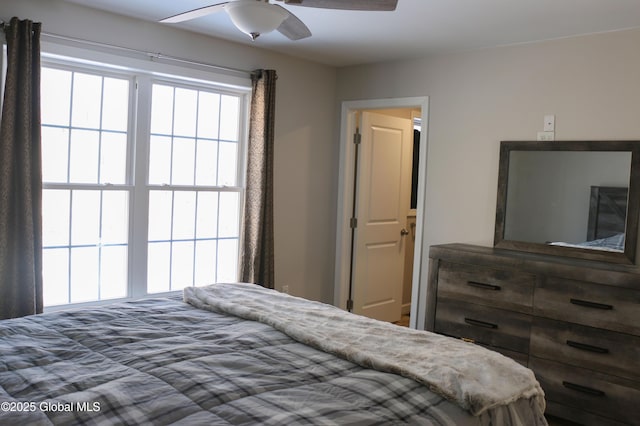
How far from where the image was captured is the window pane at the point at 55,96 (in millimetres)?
3412

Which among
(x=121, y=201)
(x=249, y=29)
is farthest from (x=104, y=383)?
(x=121, y=201)

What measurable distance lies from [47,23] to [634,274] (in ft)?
12.0

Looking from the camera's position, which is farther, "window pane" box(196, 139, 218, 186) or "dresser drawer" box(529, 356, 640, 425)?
"window pane" box(196, 139, 218, 186)

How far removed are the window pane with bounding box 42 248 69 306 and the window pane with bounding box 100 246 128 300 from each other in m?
0.23

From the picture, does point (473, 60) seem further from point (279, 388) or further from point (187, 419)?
point (187, 419)

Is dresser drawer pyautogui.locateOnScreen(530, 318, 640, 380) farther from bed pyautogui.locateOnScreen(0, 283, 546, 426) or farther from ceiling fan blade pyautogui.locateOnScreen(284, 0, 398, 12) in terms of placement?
ceiling fan blade pyautogui.locateOnScreen(284, 0, 398, 12)

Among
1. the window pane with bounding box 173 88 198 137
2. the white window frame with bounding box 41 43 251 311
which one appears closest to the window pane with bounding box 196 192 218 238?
the white window frame with bounding box 41 43 251 311

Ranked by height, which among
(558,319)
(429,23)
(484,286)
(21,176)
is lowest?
(558,319)

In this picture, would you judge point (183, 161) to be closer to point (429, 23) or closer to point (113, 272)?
point (113, 272)

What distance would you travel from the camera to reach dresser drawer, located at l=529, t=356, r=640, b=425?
294 cm

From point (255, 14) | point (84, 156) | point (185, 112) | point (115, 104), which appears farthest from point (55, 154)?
point (255, 14)

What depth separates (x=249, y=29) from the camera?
7.32 ft

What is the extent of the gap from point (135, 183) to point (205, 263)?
85 cm

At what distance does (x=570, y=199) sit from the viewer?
362 centimetres
